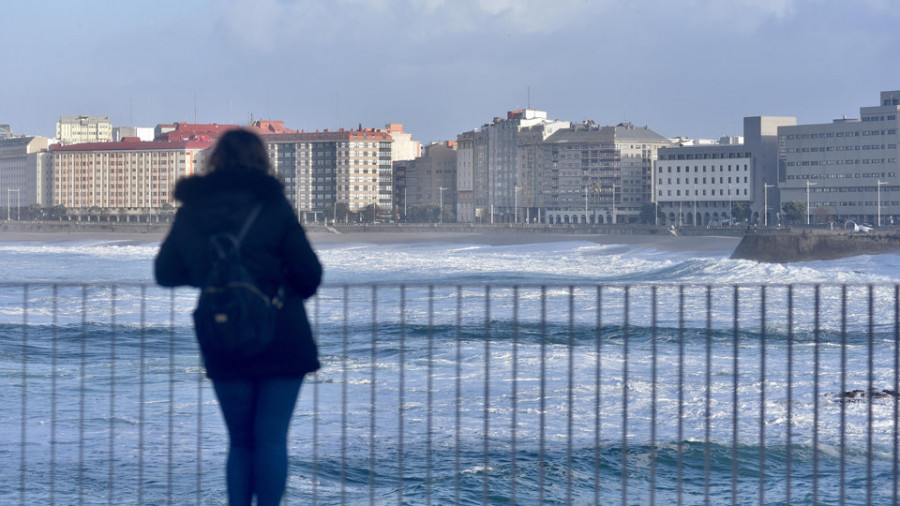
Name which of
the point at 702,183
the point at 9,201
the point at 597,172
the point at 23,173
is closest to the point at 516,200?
the point at 597,172

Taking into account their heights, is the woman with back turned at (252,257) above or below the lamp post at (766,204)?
below

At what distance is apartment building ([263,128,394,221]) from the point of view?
131m

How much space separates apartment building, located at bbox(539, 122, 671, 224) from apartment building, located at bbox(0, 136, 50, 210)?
64496 mm

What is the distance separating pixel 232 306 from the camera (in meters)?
3.45

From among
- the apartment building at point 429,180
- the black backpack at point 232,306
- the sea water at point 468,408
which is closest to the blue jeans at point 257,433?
the black backpack at point 232,306

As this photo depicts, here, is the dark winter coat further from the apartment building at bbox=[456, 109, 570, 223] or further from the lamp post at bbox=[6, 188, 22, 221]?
the lamp post at bbox=[6, 188, 22, 221]

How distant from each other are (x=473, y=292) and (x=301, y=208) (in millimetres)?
102488

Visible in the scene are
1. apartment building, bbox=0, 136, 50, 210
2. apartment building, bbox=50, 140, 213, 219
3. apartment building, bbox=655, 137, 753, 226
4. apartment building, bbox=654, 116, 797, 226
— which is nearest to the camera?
apartment building, bbox=654, 116, 797, 226

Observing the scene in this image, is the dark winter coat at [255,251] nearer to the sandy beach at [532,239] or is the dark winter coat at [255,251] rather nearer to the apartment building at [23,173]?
the sandy beach at [532,239]

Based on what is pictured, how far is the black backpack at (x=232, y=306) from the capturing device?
11.3 feet

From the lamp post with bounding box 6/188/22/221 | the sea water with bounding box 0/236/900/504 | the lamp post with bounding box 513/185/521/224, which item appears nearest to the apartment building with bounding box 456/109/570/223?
the lamp post with bounding box 513/185/521/224

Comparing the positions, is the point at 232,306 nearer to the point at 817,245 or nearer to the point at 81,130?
the point at 817,245

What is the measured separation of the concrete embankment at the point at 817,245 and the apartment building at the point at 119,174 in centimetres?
8564

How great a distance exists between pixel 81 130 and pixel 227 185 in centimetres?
17821
